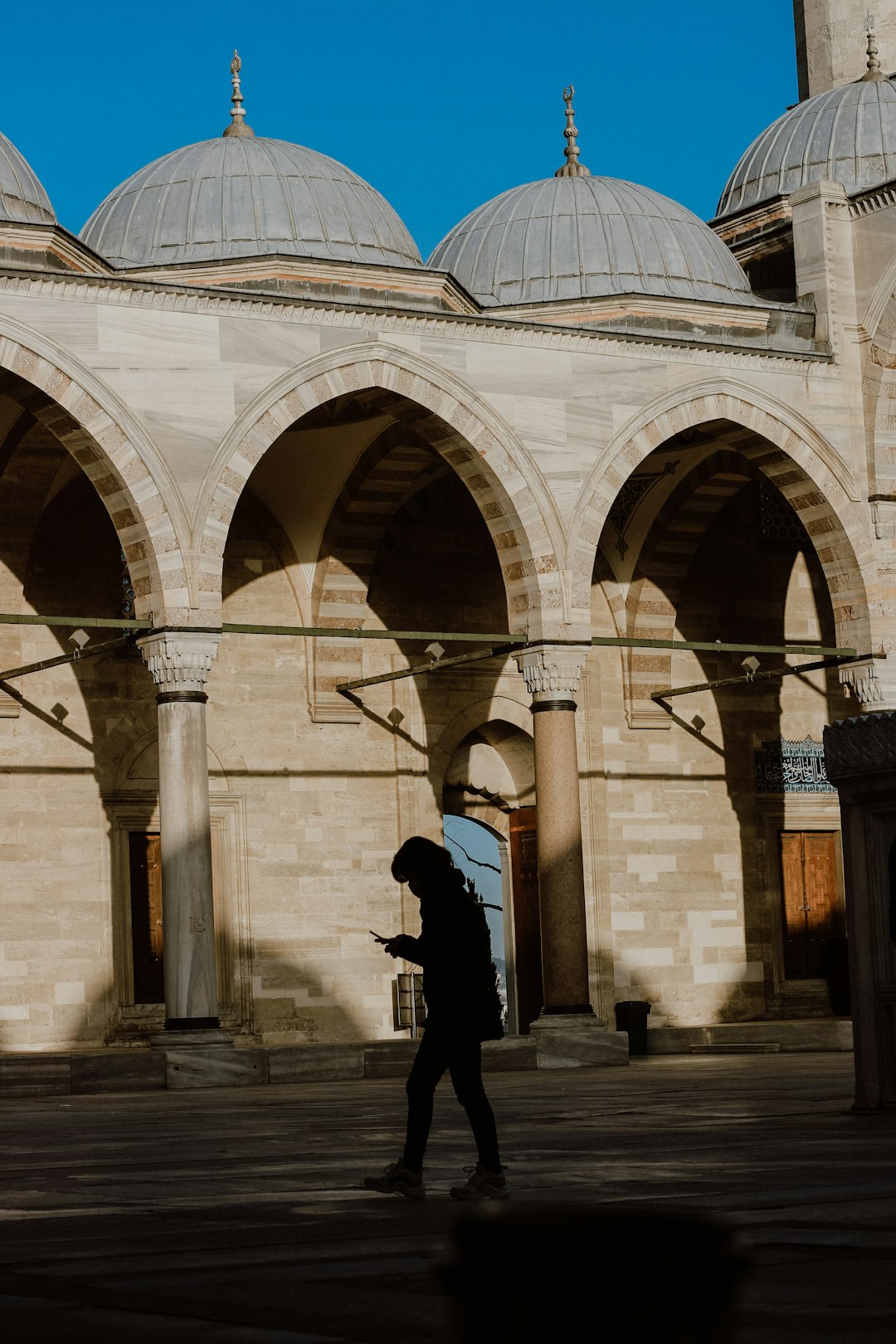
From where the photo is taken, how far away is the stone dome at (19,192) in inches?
659

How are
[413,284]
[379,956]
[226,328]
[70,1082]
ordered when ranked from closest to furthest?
[70,1082]
[226,328]
[413,284]
[379,956]

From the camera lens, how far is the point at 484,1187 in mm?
5137

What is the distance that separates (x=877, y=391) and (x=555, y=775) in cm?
489

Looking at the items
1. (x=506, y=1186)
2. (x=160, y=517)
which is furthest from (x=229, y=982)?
(x=506, y=1186)

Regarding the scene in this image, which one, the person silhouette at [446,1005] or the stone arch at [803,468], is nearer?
the person silhouette at [446,1005]

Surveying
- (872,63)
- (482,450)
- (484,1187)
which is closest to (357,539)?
(482,450)

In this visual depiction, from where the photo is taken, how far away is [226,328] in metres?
15.2

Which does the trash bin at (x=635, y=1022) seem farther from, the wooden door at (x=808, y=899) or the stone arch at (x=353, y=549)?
the stone arch at (x=353, y=549)

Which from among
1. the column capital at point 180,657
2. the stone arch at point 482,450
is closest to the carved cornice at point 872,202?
the stone arch at point 482,450

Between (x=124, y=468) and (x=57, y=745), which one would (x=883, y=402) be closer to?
(x=124, y=468)

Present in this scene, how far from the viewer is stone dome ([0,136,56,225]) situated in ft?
54.9

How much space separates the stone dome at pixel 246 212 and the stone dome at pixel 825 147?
15.7 ft

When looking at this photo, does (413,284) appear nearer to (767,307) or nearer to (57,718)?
(767,307)

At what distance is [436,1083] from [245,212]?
45.6 feet
